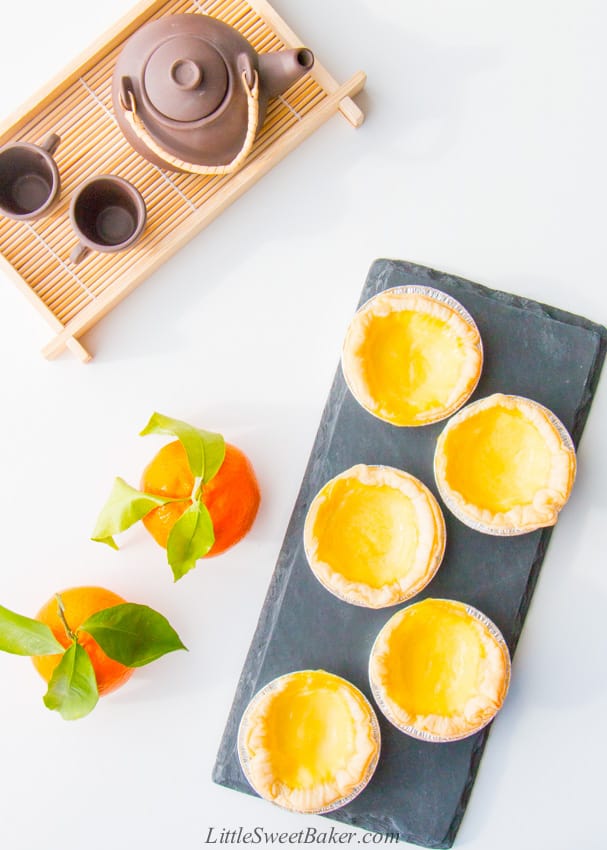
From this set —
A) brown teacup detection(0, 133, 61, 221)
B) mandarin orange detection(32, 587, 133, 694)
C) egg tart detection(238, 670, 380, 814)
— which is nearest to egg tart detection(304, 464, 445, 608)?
egg tart detection(238, 670, 380, 814)

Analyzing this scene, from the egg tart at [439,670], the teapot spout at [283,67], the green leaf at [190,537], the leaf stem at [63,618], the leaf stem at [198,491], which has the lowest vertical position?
the leaf stem at [63,618]

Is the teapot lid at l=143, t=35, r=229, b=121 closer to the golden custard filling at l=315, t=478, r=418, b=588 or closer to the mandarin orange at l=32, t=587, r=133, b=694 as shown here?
the golden custard filling at l=315, t=478, r=418, b=588

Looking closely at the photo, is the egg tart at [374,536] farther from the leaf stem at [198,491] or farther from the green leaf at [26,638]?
the green leaf at [26,638]

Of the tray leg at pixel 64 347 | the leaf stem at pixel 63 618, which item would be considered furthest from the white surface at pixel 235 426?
the leaf stem at pixel 63 618

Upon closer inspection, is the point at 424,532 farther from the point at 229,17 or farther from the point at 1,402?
the point at 229,17

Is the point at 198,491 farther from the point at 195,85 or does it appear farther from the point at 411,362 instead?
the point at 195,85

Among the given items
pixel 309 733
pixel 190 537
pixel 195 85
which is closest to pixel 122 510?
pixel 190 537
